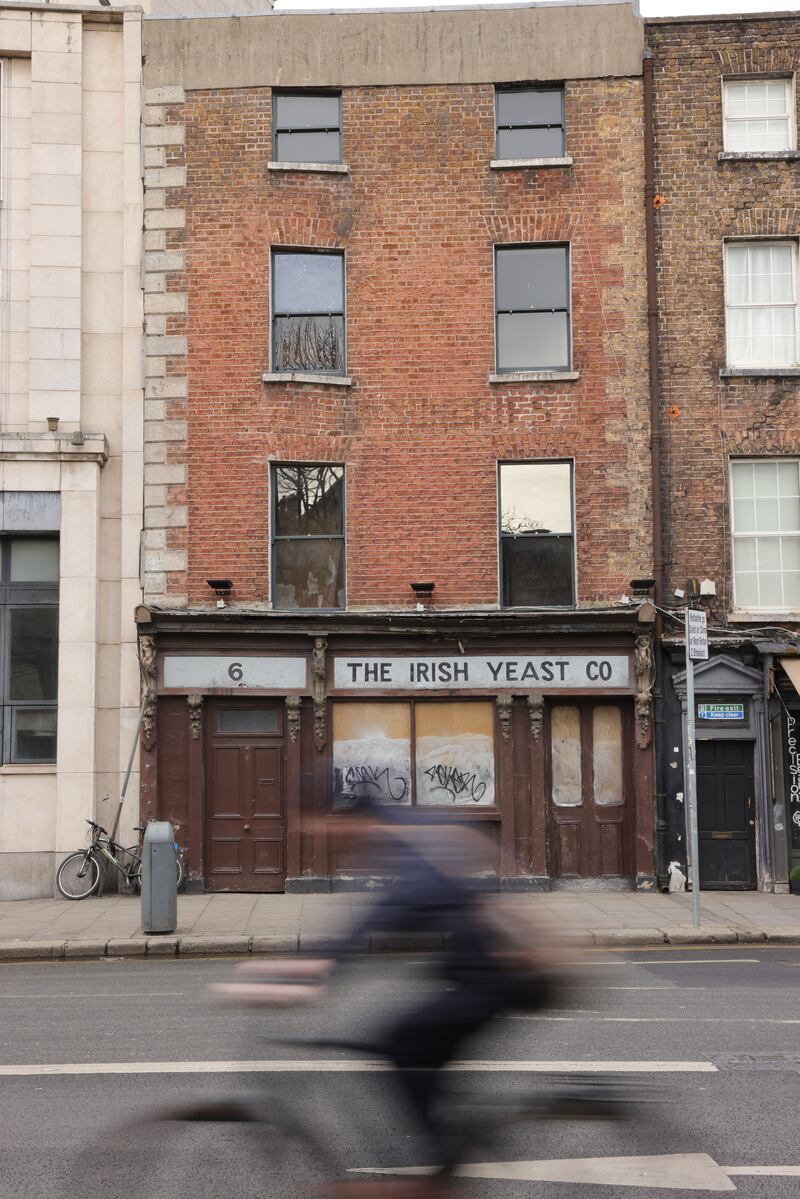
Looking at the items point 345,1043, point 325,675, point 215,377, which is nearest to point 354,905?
point 345,1043

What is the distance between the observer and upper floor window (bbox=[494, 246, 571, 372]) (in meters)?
18.8

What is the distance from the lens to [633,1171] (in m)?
5.93

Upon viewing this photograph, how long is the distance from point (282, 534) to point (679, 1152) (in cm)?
1330

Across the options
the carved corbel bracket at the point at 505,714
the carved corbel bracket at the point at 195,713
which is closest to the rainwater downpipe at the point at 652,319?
the carved corbel bracket at the point at 505,714

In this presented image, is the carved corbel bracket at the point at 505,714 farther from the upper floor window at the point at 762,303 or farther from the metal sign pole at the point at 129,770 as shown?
the upper floor window at the point at 762,303

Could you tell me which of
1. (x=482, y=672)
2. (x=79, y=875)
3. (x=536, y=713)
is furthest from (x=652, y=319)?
(x=79, y=875)

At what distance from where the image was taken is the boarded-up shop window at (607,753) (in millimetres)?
18094

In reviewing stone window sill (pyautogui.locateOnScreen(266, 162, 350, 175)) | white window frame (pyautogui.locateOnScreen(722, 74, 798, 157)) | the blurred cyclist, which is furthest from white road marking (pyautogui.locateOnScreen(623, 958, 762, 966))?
stone window sill (pyautogui.locateOnScreen(266, 162, 350, 175))

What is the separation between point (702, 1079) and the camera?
7574 millimetres

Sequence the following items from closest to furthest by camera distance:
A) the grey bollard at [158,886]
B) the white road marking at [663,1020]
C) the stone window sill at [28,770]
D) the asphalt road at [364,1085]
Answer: the asphalt road at [364,1085]
the white road marking at [663,1020]
the grey bollard at [158,886]
the stone window sill at [28,770]

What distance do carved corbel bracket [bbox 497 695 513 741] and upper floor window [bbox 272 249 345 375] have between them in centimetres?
564

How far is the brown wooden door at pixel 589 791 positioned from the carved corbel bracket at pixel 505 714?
68 centimetres

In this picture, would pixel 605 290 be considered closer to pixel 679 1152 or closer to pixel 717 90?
pixel 717 90

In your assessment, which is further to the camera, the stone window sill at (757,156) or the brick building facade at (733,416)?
the stone window sill at (757,156)
